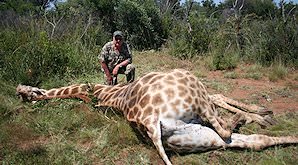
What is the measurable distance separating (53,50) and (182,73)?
3.42m

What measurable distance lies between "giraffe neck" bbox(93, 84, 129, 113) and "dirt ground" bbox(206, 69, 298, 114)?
1.87 m

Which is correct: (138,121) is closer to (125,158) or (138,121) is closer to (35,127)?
Answer: (125,158)

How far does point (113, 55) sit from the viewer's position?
251 inches

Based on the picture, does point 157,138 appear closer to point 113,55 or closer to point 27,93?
point 27,93

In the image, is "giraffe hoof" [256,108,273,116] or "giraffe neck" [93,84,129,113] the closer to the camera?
"giraffe neck" [93,84,129,113]

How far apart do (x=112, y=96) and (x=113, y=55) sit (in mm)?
1574

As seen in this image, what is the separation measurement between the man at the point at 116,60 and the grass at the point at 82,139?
3.69 ft

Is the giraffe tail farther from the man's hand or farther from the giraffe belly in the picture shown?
the man's hand

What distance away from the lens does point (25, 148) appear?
409 centimetres

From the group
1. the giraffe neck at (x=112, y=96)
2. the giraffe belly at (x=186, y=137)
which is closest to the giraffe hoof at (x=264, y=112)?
the giraffe belly at (x=186, y=137)

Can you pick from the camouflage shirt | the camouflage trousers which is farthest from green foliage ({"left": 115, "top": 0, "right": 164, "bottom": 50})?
the camouflage trousers

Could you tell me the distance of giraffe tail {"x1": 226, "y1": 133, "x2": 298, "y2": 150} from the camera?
392 centimetres

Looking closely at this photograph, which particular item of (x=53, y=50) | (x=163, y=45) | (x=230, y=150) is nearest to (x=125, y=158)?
(x=230, y=150)

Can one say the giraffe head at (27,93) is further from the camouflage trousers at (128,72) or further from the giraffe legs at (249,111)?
the giraffe legs at (249,111)
